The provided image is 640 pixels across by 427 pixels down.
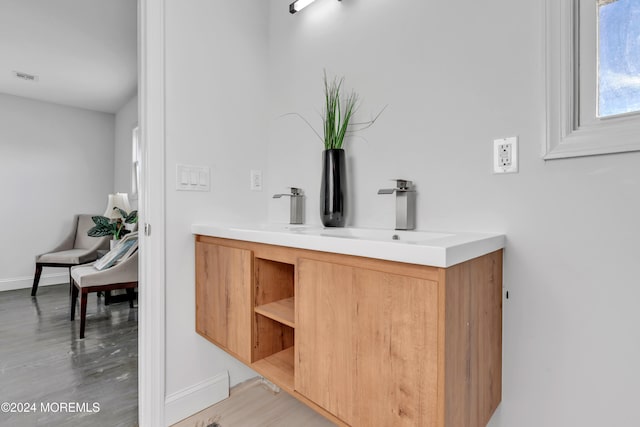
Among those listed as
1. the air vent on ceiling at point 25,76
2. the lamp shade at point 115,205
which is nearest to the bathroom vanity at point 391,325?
the lamp shade at point 115,205

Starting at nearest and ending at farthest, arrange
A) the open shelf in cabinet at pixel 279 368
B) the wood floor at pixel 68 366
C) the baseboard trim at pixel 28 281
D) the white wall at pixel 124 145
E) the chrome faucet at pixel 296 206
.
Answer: the open shelf in cabinet at pixel 279 368
the wood floor at pixel 68 366
the chrome faucet at pixel 296 206
the baseboard trim at pixel 28 281
the white wall at pixel 124 145

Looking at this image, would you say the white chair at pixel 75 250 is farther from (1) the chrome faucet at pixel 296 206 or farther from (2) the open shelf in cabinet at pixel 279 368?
(2) the open shelf in cabinet at pixel 279 368

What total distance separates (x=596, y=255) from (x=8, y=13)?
3945 millimetres

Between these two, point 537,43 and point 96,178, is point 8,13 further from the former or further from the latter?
point 537,43

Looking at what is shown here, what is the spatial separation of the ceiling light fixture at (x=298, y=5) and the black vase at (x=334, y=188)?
31.9 inches

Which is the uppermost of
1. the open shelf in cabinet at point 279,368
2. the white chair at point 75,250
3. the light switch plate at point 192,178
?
the light switch plate at point 192,178

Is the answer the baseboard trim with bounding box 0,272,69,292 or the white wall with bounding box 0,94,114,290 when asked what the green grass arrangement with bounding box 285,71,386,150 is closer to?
the white wall with bounding box 0,94,114,290

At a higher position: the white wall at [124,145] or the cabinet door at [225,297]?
the white wall at [124,145]

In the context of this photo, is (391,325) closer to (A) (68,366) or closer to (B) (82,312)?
(A) (68,366)

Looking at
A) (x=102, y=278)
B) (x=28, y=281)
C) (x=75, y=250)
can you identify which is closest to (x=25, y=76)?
(x=75, y=250)

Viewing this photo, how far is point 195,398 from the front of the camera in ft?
4.90

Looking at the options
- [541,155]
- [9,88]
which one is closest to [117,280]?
[541,155]

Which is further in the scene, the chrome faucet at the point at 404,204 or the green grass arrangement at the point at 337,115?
the green grass arrangement at the point at 337,115

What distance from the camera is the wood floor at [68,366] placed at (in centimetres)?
151
